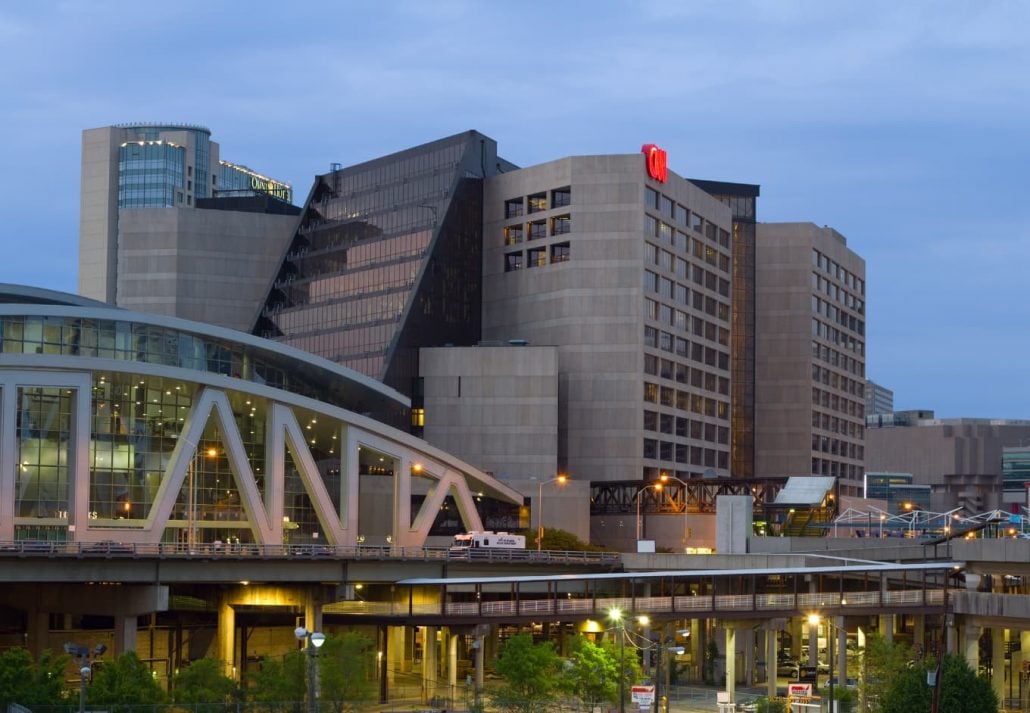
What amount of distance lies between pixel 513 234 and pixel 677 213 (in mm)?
19051

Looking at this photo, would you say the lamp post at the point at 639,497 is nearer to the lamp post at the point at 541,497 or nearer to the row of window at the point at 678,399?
the lamp post at the point at 541,497

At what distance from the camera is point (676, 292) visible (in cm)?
18662

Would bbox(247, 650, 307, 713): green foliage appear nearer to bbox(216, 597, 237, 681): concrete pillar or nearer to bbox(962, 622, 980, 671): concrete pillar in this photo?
bbox(216, 597, 237, 681): concrete pillar

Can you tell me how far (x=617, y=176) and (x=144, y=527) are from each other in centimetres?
7667

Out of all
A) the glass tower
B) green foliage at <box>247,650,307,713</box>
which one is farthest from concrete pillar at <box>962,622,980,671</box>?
the glass tower

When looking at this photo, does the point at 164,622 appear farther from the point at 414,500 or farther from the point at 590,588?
the point at 414,500

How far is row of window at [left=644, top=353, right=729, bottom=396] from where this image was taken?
17850 centimetres

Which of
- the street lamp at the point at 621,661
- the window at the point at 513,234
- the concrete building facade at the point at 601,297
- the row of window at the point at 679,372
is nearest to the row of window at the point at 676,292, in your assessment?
the concrete building facade at the point at 601,297

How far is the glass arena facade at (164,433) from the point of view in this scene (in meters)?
114

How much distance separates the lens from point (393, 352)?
6742 inches

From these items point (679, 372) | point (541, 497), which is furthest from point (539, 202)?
point (541, 497)

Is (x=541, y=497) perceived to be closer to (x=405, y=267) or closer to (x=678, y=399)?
(x=678, y=399)

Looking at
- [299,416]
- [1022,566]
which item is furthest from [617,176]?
[1022,566]

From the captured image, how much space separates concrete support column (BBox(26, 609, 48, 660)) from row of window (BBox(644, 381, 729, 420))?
82330mm
